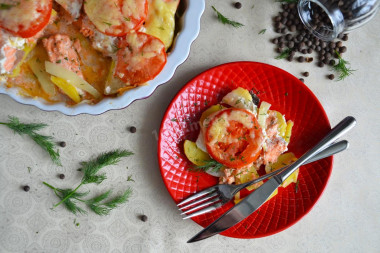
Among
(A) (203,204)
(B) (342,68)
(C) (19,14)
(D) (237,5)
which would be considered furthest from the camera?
(B) (342,68)

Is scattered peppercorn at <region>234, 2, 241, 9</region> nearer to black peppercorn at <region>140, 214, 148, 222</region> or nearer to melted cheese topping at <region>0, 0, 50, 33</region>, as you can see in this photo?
melted cheese topping at <region>0, 0, 50, 33</region>

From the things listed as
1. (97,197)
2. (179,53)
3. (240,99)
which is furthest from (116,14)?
(97,197)

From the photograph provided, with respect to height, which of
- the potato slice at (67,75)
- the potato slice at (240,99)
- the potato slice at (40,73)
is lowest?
the potato slice at (40,73)

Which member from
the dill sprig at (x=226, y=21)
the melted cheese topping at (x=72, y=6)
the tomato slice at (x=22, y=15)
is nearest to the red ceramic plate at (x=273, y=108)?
the dill sprig at (x=226, y=21)

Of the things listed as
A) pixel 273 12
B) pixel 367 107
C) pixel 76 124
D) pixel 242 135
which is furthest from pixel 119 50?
pixel 367 107

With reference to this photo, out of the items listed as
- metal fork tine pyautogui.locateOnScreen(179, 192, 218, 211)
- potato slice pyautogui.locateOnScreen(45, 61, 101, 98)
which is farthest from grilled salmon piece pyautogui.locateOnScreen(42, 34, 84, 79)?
metal fork tine pyautogui.locateOnScreen(179, 192, 218, 211)

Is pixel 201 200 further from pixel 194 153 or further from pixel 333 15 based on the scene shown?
pixel 333 15

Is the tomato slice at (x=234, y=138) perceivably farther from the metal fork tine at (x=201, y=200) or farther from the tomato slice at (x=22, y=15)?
the tomato slice at (x=22, y=15)
